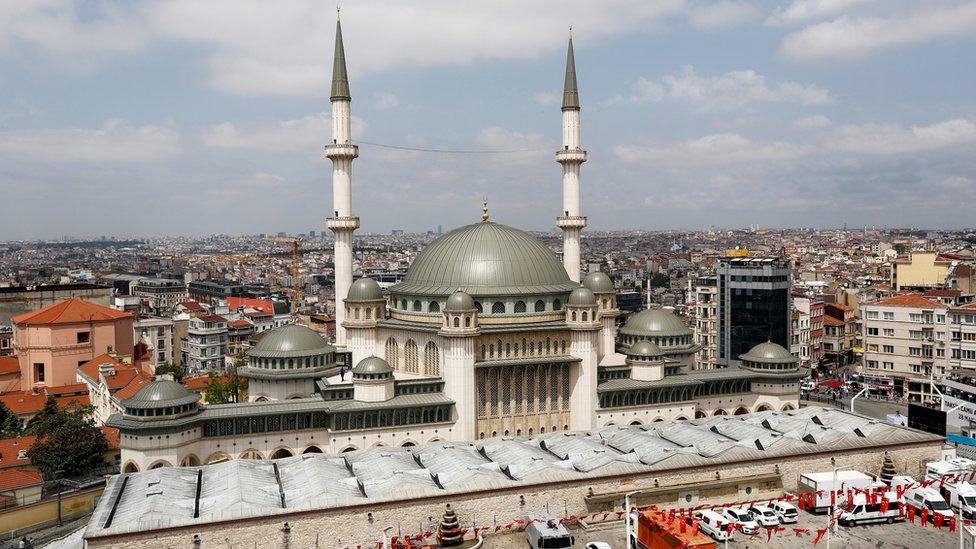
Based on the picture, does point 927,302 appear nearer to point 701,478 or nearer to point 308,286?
point 701,478

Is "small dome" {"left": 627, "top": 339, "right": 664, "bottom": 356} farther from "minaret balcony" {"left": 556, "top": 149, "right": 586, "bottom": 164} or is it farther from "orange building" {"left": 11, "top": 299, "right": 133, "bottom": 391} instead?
"orange building" {"left": 11, "top": 299, "right": 133, "bottom": 391}

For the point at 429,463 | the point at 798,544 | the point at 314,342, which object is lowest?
the point at 798,544

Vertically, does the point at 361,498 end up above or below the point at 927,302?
below

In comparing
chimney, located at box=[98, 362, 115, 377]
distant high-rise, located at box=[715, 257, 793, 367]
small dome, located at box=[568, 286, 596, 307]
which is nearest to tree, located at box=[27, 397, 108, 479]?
chimney, located at box=[98, 362, 115, 377]

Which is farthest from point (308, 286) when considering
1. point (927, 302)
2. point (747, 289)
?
point (927, 302)

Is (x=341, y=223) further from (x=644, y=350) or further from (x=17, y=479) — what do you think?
(x=17, y=479)

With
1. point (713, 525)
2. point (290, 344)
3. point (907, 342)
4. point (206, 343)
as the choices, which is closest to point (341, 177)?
point (290, 344)
